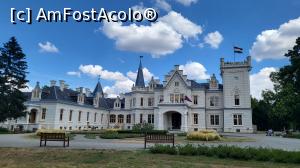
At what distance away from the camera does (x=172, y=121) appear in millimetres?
52719

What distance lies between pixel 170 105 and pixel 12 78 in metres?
25.0

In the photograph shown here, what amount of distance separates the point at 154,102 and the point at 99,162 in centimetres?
4307

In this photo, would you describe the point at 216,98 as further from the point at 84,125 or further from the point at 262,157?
the point at 262,157

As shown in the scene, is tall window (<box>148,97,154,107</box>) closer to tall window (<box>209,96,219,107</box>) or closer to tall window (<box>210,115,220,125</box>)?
tall window (<box>209,96,219,107</box>)

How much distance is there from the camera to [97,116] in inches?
2238

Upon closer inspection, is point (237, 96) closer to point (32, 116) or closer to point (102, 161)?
point (32, 116)

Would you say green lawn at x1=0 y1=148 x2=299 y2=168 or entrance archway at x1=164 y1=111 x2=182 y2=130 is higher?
entrance archway at x1=164 y1=111 x2=182 y2=130

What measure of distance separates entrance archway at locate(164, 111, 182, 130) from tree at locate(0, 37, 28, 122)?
2409cm

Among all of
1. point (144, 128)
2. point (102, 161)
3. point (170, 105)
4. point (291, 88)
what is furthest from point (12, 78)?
point (291, 88)

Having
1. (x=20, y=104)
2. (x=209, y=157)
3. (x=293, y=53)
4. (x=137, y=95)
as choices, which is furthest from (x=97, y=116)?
(x=209, y=157)

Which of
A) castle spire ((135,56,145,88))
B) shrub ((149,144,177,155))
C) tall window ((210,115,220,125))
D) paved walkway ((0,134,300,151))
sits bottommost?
paved walkway ((0,134,300,151))

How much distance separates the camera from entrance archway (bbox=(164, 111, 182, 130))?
50.2 m

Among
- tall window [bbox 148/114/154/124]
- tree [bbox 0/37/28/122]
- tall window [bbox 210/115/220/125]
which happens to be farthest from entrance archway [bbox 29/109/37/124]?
tall window [bbox 210/115/220/125]

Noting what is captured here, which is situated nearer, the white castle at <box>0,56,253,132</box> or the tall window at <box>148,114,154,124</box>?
the white castle at <box>0,56,253,132</box>
